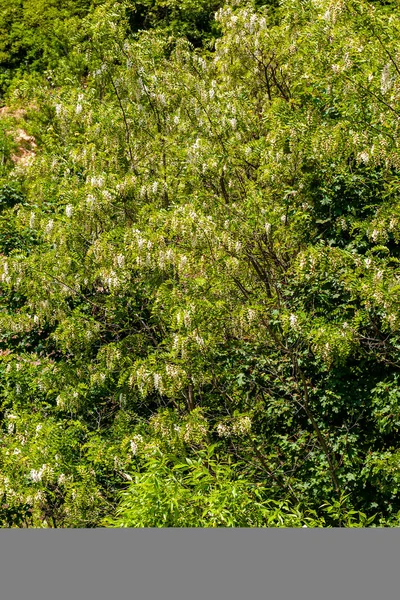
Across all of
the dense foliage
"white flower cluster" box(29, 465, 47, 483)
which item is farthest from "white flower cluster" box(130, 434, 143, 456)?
"white flower cluster" box(29, 465, 47, 483)

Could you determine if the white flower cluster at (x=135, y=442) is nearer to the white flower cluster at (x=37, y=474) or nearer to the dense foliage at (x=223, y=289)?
the dense foliage at (x=223, y=289)

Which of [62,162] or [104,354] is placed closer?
[104,354]

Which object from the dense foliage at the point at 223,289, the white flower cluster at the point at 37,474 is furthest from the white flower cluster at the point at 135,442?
the white flower cluster at the point at 37,474

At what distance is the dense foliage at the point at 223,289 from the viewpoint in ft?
22.4

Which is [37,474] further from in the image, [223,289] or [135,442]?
[223,289]

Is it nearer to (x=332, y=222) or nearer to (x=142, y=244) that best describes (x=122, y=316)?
(x=142, y=244)

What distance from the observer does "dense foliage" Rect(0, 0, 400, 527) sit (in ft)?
22.4

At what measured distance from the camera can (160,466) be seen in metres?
4.84

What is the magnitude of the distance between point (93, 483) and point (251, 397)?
173cm

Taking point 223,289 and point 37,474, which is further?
point 223,289

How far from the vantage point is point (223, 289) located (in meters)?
7.20

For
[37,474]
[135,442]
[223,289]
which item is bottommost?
[37,474]

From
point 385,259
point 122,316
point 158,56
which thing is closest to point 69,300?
point 122,316

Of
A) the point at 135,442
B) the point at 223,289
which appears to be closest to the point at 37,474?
the point at 135,442
